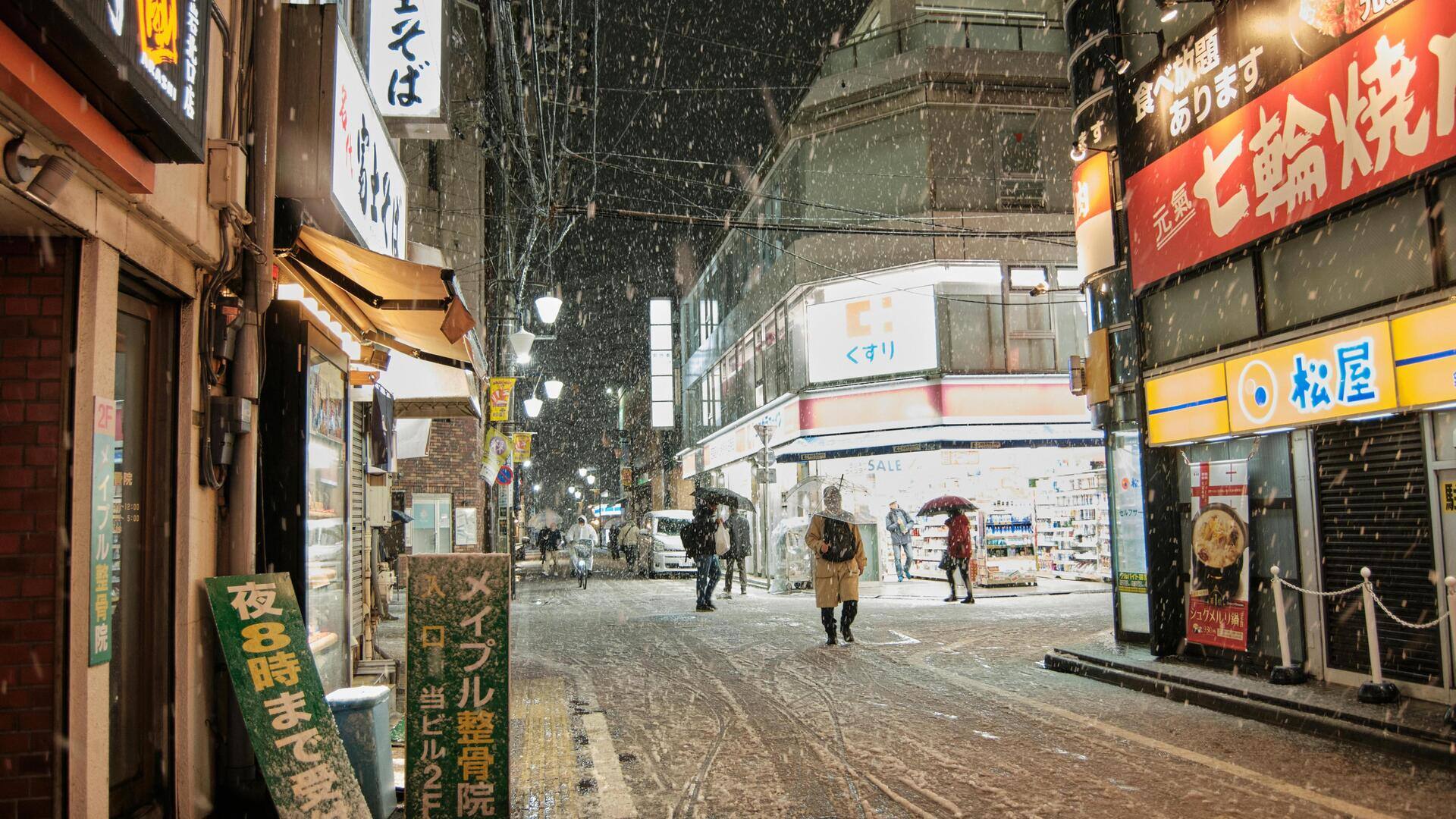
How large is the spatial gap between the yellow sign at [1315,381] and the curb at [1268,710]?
2545mm

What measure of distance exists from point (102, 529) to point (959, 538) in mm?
16136

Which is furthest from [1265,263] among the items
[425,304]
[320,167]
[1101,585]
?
[1101,585]

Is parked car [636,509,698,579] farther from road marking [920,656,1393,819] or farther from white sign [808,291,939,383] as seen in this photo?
road marking [920,656,1393,819]

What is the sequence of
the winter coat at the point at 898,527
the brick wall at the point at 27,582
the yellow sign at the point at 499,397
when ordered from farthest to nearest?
1. the winter coat at the point at 898,527
2. the yellow sign at the point at 499,397
3. the brick wall at the point at 27,582

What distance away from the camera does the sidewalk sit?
6961 millimetres

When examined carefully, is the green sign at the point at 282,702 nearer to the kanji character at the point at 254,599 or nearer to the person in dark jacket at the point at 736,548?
the kanji character at the point at 254,599

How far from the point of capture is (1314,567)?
30.6ft

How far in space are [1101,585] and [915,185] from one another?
36.6 feet

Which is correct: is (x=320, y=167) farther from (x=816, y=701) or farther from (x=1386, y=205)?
(x=1386, y=205)

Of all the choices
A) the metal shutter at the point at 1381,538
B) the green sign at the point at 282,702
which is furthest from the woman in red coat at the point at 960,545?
the green sign at the point at 282,702

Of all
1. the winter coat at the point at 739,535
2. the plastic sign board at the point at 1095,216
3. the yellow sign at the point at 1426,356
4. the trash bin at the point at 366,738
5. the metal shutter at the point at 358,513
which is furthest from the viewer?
the winter coat at the point at 739,535

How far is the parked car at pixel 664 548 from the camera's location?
99.9 ft

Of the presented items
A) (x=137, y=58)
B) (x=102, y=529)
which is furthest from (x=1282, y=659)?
(x=137, y=58)

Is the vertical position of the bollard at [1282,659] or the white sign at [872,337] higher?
the white sign at [872,337]
